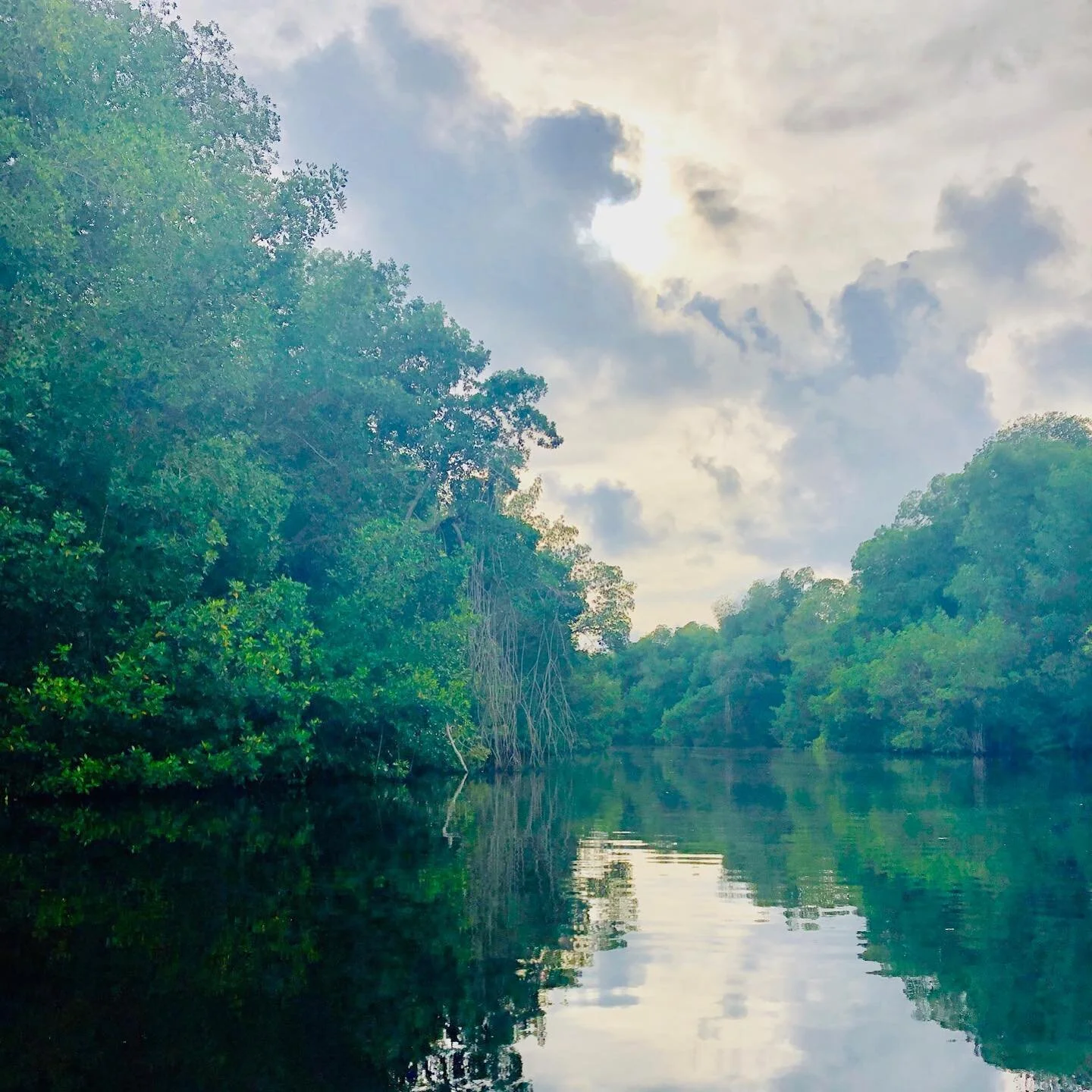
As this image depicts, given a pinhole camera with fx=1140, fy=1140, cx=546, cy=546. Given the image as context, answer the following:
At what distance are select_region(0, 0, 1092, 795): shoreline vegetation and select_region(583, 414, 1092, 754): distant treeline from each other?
1.22 feet

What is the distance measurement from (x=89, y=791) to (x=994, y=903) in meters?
18.4

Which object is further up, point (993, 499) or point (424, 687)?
point (993, 499)

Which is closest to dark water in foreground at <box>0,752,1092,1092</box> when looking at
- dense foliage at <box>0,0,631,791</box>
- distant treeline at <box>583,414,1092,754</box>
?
dense foliage at <box>0,0,631,791</box>

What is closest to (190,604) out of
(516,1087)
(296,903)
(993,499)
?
(296,903)

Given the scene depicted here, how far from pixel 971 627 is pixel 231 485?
56.0m

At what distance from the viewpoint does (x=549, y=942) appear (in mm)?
9688

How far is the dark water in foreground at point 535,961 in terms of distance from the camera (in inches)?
247

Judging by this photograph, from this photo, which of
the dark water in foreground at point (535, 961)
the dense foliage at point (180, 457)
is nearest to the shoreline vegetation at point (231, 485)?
the dense foliage at point (180, 457)

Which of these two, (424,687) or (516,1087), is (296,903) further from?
(424,687)

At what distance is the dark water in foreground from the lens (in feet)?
20.6

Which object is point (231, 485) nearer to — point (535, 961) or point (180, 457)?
point (180, 457)

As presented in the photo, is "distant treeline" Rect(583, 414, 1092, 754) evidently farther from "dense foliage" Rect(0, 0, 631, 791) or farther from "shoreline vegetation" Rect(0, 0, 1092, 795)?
"dense foliage" Rect(0, 0, 631, 791)

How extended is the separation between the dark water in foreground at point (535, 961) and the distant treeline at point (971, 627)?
43.9 m

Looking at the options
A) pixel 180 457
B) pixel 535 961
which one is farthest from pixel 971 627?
pixel 535 961
